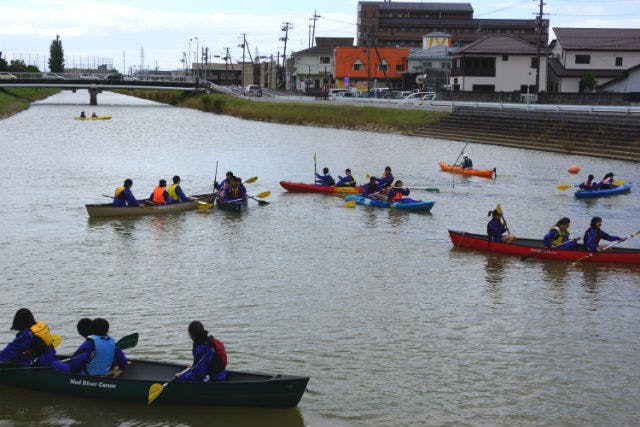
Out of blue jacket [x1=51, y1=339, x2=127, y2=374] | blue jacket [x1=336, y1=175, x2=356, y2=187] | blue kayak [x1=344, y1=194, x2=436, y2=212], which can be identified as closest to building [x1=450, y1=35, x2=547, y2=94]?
blue jacket [x1=336, y1=175, x2=356, y2=187]

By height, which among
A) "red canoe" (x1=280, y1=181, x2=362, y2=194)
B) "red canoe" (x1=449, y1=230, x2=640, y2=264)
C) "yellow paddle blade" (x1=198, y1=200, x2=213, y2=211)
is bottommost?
"red canoe" (x1=449, y1=230, x2=640, y2=264)

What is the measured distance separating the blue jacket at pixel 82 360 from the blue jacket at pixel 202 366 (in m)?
1.06

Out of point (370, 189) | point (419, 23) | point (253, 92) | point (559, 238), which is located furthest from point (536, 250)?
point (419, 23)

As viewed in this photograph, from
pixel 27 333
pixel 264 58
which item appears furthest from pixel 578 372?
pixel 264 58

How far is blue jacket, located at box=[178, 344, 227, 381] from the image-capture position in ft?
36.0

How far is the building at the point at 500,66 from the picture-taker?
7712cm

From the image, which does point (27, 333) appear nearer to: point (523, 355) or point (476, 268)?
point (523, 355)

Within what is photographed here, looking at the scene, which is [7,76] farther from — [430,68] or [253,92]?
[430,68]

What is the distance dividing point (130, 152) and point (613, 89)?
45.4 metres

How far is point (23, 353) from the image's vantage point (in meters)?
11.5

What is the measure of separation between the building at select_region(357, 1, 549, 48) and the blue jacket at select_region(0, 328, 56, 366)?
128390 millimetres

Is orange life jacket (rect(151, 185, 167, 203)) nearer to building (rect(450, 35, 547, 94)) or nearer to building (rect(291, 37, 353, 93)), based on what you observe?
building (rect(450, 35, 547, 94))

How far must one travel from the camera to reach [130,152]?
165ft

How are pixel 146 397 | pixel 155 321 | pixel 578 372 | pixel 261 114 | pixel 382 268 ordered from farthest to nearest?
pixel 261 114, pixel 382 268, pixel 155 321, pixel 578 372, pixel 146 397
